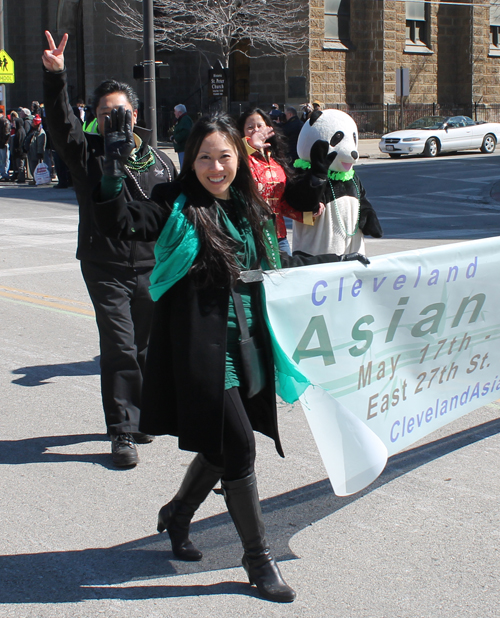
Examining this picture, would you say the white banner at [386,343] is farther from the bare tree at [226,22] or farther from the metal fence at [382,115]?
the metal fence at [382,115]

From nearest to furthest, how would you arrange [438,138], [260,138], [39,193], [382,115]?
[260,138] → [39,193] → [438,138] → [382,115]

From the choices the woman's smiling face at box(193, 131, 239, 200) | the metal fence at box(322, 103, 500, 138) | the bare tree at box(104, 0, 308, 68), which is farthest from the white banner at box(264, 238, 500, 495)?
the metal fence at box(322, 103, 500, 138)

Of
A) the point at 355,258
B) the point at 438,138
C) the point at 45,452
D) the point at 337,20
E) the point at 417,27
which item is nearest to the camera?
the point at 355,258

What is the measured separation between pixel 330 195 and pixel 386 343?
1.36 metres

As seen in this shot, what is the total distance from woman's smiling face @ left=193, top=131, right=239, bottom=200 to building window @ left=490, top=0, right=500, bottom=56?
4214 centimetres

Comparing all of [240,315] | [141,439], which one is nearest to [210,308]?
[240,315]

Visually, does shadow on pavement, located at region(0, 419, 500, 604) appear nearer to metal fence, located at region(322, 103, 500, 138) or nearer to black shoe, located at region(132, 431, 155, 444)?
black shoe, located at region(132, 431, 155, 444)

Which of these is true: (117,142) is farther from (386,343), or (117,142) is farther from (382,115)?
(382,115)

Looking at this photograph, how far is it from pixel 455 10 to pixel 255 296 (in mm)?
41496

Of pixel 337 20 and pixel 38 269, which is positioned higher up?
pixel 337 20

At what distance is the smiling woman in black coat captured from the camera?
3.17 meters

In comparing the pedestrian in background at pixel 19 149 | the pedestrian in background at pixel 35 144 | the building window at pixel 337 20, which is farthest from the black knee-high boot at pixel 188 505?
the building window at pixel 337 20

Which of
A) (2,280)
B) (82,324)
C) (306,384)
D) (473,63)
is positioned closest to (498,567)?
(306,384)

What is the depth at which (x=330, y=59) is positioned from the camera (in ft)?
119
